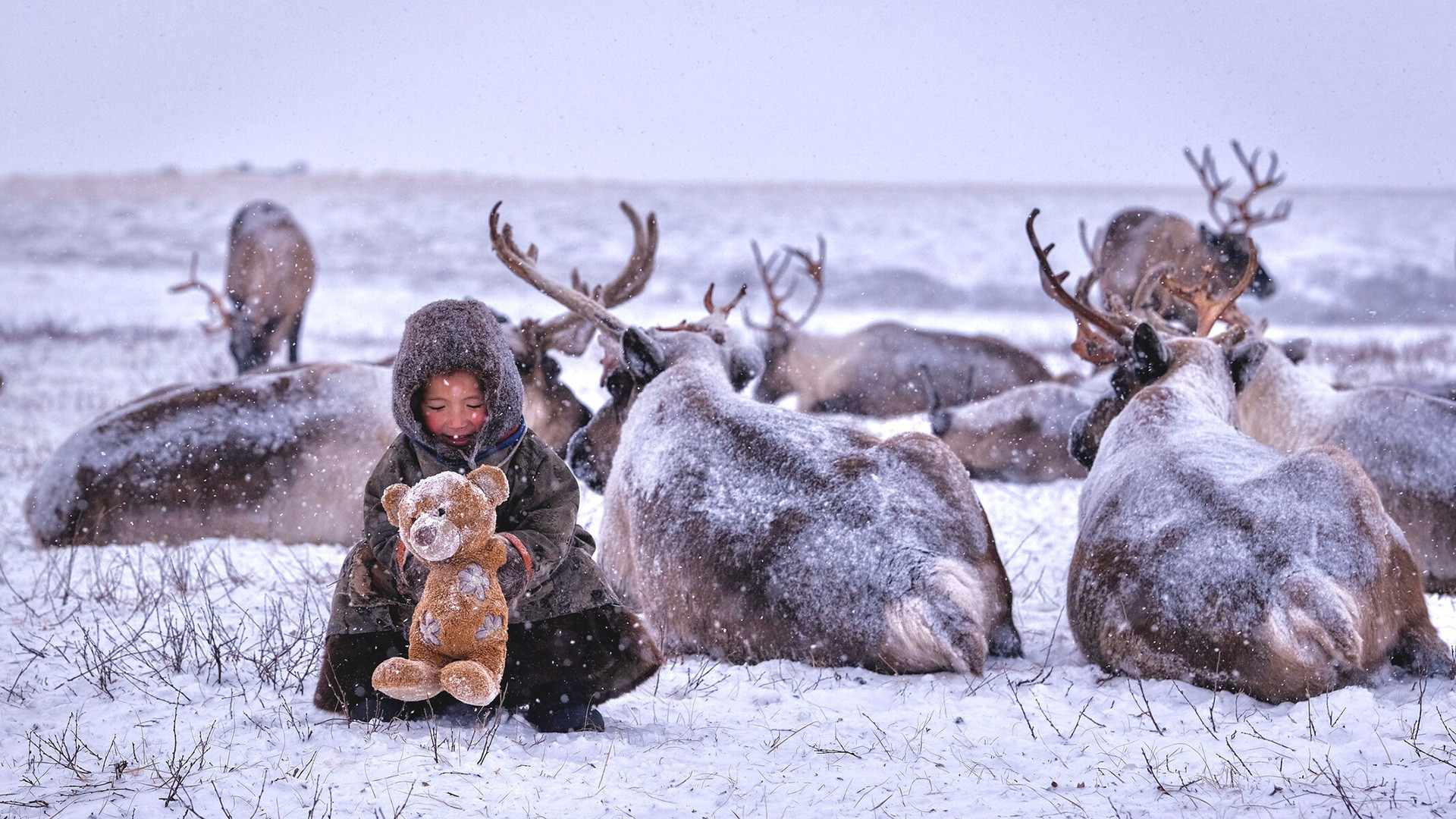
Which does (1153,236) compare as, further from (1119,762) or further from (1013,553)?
(1119,762)

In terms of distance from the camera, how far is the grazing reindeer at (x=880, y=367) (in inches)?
415

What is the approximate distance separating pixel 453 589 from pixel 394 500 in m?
0.25

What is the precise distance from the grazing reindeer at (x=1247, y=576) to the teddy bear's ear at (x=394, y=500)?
2174 mm

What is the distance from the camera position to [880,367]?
10.9 metres

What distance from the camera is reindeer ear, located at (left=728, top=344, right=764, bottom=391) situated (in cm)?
558

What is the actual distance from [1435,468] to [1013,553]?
5.86ft

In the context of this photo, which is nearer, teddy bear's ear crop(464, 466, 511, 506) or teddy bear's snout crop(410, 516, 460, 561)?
teddy bear's snout crop(410, 516, 460, 561)

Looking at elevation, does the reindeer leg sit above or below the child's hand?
below

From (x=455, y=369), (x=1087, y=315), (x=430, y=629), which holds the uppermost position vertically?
(x=1087, y=315)

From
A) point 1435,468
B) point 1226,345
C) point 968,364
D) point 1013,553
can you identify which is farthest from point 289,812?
point 968,364

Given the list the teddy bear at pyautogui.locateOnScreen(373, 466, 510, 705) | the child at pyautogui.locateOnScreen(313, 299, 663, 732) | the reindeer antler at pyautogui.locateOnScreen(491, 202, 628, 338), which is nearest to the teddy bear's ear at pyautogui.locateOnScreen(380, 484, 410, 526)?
→ the teddy bear at pyautogui.locateOnScreen(373, 466, 510, 705)

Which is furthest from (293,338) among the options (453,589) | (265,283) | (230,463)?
(453,589)

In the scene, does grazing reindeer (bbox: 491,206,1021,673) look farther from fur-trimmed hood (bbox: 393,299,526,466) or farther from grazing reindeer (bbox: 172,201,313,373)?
grazing reindeer (bbox: 172,201,313,373)

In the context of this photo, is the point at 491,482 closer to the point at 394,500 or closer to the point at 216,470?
the point at 394,500
